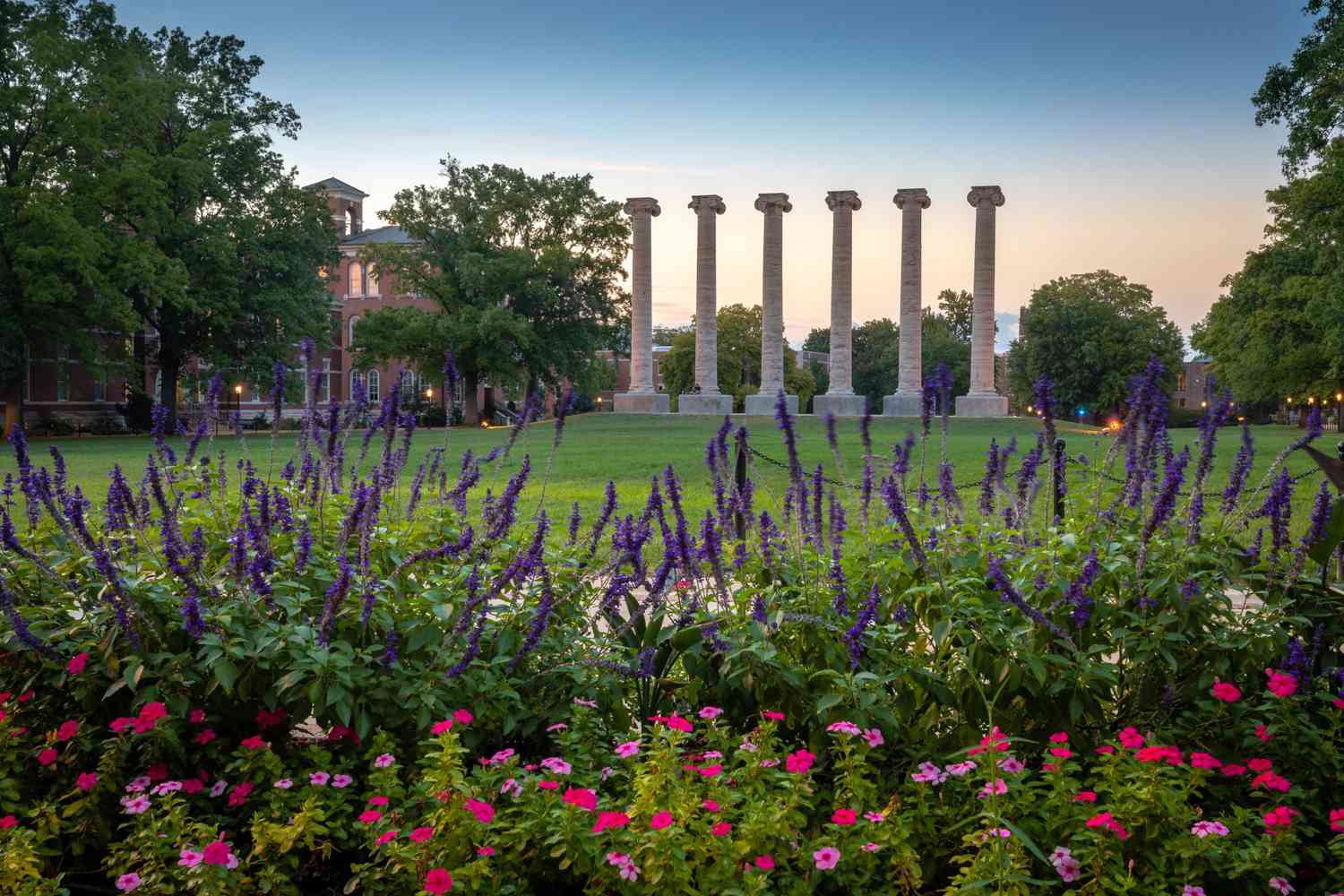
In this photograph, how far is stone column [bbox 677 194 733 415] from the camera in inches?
2584

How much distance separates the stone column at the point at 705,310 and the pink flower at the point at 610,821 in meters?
61.4

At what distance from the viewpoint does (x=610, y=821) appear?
3.42 meters

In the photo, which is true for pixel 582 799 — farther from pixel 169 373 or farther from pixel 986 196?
pixel 986 196

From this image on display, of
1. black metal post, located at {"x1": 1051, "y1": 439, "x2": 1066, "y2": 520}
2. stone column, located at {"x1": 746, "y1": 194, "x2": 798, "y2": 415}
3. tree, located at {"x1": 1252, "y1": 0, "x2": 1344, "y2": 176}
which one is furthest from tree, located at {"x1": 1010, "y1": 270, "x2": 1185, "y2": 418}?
black metal post, located at {"x1": 1051, "y1": 439, "x2": 1066, "y2": 520}

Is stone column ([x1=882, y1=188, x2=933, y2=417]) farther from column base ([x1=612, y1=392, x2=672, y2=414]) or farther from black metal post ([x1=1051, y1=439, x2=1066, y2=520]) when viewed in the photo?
black metal post ([x1=1051, y1=439, x2=1066, y2=520])

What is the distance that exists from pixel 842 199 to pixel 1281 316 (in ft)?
82.2

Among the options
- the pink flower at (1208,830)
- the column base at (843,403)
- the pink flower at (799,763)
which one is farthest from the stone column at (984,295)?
the pink flower at (799,763)

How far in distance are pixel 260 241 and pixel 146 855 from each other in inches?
2133

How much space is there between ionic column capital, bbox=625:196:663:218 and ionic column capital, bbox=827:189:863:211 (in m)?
11.0

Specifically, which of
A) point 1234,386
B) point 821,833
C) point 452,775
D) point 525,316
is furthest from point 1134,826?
point 1234,386

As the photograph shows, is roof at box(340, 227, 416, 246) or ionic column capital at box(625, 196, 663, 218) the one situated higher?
roof at box(340, 227, 416, 246)

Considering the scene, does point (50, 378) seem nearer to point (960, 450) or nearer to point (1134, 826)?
point (960, 450)

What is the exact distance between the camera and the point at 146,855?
3.87 m

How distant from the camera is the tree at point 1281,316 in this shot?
47.1 metres
